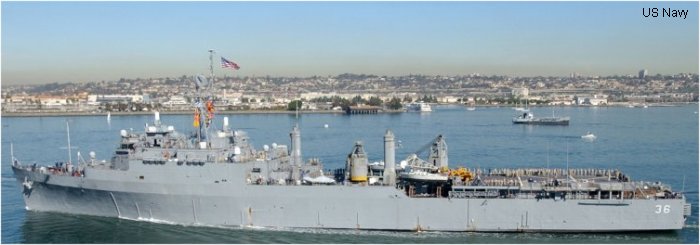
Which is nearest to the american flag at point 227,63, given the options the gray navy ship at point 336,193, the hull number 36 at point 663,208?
the gray navy ship at point 336,193

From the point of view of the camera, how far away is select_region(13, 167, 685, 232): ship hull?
67.8ft

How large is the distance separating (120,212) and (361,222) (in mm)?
8074

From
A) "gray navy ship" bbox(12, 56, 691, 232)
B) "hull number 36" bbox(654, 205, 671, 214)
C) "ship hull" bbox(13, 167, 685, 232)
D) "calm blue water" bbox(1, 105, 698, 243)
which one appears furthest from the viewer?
"calm blue water" bbox(1, 105, 698, 243)

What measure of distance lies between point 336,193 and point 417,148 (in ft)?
82.3

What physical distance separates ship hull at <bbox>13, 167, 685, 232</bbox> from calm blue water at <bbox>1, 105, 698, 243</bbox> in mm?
300

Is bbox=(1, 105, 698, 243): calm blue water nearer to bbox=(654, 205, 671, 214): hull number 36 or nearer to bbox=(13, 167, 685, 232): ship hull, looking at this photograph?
bbox=(13, 167, 685, 232): ship hull

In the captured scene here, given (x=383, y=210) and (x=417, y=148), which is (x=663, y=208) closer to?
(x=383, y=210)

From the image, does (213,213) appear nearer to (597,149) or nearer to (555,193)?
(555,193)

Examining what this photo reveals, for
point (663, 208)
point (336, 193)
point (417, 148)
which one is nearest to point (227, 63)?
point (336, 193)

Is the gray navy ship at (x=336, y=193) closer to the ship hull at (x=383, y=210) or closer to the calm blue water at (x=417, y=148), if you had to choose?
the ship hull at (x=383, y=210)

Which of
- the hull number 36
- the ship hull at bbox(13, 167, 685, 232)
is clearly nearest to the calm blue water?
the ship hull at bbox(13, 167, 685, 232)

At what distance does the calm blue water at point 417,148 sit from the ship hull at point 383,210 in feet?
0.98

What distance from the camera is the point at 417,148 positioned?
150 feet

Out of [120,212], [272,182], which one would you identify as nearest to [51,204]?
[120,212]
